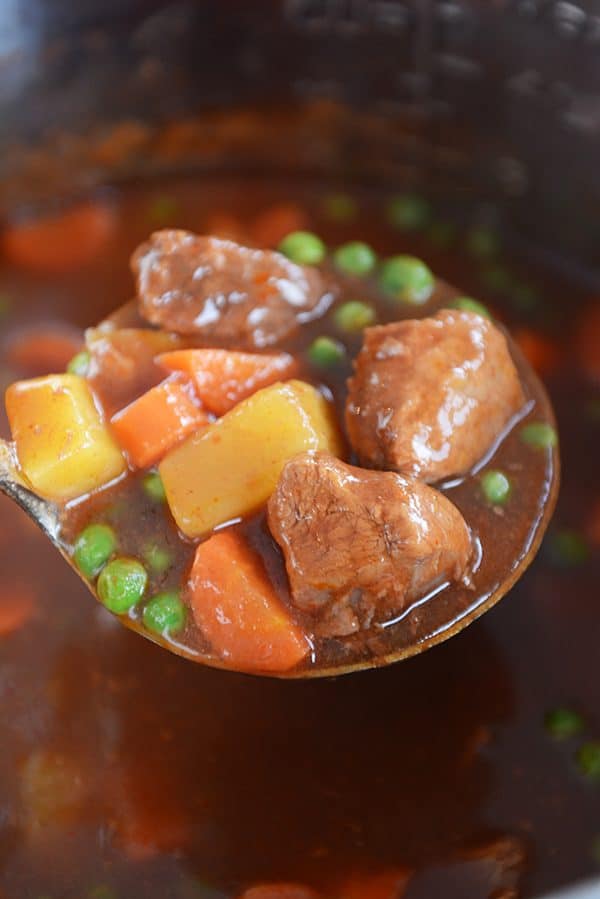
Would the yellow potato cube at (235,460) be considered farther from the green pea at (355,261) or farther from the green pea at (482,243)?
the green pea at (482,243)

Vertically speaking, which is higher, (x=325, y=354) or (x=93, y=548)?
(x=325, y=354)

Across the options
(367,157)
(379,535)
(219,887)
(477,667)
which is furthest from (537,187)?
(219,887)

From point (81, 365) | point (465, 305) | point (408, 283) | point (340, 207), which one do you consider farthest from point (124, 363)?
point (340, 207)

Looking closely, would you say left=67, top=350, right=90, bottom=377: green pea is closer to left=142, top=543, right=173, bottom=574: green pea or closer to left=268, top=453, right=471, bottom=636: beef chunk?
left=142, top=543, right=173, bottom=574: green pea

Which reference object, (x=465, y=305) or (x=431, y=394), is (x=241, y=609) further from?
(x=465, y=305)

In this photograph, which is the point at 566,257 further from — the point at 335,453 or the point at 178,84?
the point at 335,453
